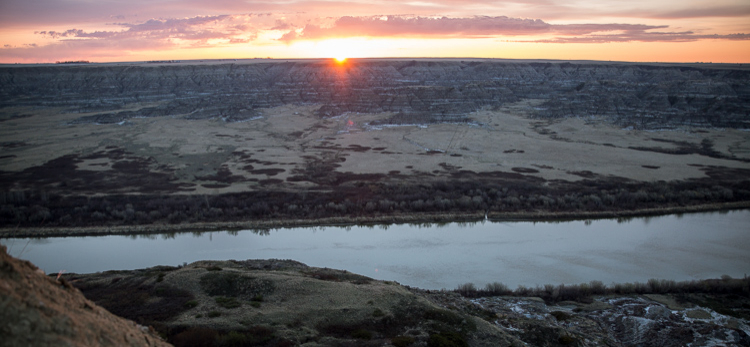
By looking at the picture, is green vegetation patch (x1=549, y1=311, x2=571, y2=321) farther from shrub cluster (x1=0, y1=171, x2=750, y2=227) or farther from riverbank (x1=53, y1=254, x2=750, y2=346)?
shrub cluster (x1=0, y1=171, x2=750, y2=227)

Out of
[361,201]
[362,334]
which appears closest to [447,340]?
[362,334]

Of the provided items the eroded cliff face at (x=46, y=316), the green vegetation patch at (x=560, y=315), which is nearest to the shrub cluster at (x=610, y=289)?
the green vegetation patch at (x=560, y=315)

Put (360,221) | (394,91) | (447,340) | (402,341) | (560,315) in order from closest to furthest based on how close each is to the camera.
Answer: (402,341) < (447,340) < (560,315) < (360,221) < (394,91)

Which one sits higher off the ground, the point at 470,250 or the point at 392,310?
the point at 392,310

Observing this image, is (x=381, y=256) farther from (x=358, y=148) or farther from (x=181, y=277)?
(x=358, y=148)

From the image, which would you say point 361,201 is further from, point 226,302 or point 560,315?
point 226,302

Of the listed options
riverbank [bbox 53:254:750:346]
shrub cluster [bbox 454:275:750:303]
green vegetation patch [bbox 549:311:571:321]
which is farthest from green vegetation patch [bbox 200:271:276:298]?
green vegetation patch [bbox 549:311:571:321]
